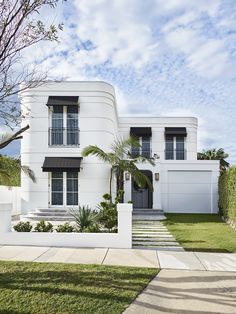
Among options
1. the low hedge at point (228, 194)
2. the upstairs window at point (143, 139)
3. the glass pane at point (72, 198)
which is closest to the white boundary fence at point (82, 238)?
the low hedge at point (228, 194)

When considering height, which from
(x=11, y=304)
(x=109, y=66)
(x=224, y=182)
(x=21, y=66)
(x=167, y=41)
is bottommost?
(x=11, y=304)

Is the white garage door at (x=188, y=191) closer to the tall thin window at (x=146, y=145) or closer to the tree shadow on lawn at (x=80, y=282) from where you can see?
the tall thin window at (x=146, y=145)

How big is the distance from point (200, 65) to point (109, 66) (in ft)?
11.1

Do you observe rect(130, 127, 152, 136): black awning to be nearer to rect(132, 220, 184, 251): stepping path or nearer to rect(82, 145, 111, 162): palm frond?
rect(82, 145, 111, 162): palm frond

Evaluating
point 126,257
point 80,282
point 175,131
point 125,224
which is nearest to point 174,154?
point 175,131

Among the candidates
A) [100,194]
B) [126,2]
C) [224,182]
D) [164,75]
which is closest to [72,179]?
[100,194]

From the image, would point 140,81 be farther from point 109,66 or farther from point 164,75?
point 109,66

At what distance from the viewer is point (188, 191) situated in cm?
2511

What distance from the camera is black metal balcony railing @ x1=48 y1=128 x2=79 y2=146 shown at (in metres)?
21.2

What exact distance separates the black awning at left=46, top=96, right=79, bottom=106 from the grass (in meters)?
13.0

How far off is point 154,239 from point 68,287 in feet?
22.1

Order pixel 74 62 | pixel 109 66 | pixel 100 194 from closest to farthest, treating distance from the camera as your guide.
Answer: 1. pixel 74 62
2. pixel 109 66
3. pixel 100 194

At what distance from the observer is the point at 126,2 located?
8023mm

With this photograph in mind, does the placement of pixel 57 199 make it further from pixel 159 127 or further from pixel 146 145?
pixel 159 127
